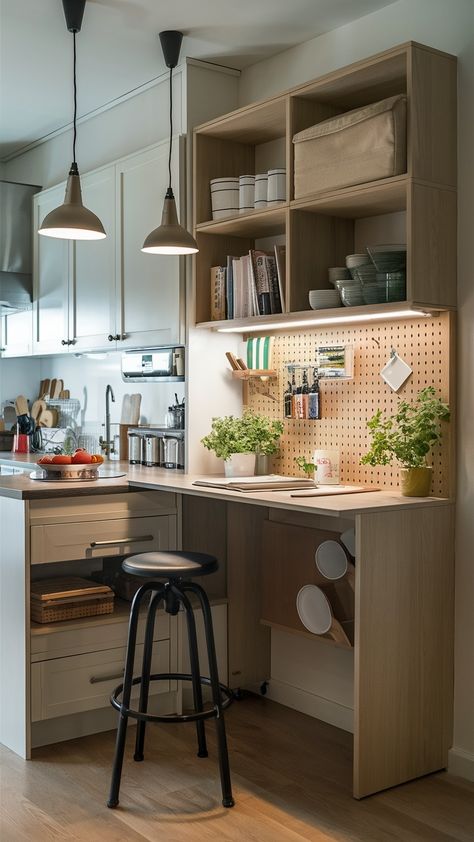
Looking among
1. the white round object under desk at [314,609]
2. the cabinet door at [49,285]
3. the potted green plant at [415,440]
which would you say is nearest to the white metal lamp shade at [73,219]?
the potted green plant at [415,440]

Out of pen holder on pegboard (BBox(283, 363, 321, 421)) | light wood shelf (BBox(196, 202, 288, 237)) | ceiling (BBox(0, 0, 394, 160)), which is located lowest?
pen holder on pegboard (BBox(283, 363, 321, 421))

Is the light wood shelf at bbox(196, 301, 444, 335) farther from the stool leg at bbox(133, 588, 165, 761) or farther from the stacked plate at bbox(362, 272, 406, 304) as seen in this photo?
the stool leg at bbox(133, 588, 165, 761)

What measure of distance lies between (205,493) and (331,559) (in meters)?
0.52

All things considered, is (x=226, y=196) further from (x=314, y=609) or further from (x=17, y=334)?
(x=17, y=334)

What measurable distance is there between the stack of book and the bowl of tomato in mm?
793

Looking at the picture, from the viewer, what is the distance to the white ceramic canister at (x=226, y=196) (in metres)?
3.55

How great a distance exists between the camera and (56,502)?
3.10 m

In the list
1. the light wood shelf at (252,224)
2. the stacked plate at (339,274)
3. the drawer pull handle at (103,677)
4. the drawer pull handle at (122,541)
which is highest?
the light wood shelf at (252,224)

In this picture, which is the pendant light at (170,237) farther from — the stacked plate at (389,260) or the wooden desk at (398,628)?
the wooden desk at (398,628)

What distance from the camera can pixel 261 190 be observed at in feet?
11.1

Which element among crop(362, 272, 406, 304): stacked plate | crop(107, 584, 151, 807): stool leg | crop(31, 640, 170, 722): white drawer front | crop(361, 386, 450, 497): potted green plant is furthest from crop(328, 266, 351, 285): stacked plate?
crop(31, 640, 170, 722): white drawer front

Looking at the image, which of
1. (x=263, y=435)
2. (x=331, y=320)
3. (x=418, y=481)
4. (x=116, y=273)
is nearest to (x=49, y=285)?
(x=116, y=273)

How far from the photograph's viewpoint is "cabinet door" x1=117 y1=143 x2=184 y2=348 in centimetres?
370

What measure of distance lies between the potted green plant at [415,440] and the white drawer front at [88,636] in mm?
1061
